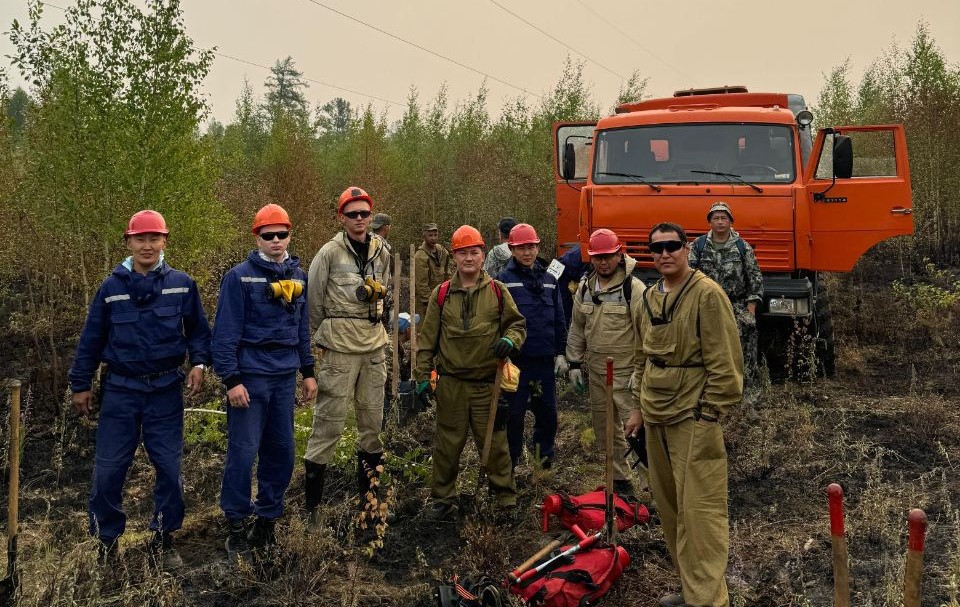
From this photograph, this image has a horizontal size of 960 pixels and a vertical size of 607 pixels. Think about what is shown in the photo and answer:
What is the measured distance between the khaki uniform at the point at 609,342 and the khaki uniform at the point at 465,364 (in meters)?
0.64

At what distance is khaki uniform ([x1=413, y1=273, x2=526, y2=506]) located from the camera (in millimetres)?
4711

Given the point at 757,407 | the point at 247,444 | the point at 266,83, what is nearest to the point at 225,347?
the point at 247,444

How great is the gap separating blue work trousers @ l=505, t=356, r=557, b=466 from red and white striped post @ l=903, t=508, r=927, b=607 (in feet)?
10.9

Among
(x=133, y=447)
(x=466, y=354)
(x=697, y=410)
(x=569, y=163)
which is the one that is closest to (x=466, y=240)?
(x=466, y=354)

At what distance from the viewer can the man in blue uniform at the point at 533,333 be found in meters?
5.33

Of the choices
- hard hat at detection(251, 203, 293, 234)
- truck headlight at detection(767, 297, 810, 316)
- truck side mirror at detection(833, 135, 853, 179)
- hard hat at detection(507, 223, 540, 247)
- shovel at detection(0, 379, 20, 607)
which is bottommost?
shovel at detection(0, 379, 20, 607)

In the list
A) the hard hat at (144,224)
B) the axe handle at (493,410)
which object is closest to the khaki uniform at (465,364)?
the axe handle at (493,410)

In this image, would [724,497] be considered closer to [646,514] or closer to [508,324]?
[646,514]

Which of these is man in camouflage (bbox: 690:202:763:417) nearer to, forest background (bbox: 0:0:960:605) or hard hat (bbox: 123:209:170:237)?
forest background (bbox: 0:0:960:605)

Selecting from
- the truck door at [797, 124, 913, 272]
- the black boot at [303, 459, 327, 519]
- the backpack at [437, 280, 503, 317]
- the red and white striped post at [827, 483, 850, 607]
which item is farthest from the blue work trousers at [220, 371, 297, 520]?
the truck door at [797, 124, 913, 272]

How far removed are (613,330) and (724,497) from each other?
1798mm

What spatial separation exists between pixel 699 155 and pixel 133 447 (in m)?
5.80

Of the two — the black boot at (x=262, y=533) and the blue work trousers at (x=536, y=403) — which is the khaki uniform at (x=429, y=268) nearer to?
the blue work trousers at (x=536, y=403)

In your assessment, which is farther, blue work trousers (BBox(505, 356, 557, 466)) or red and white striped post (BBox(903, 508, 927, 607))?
blue work trousers (BBox(505, 356, 557, 466))
